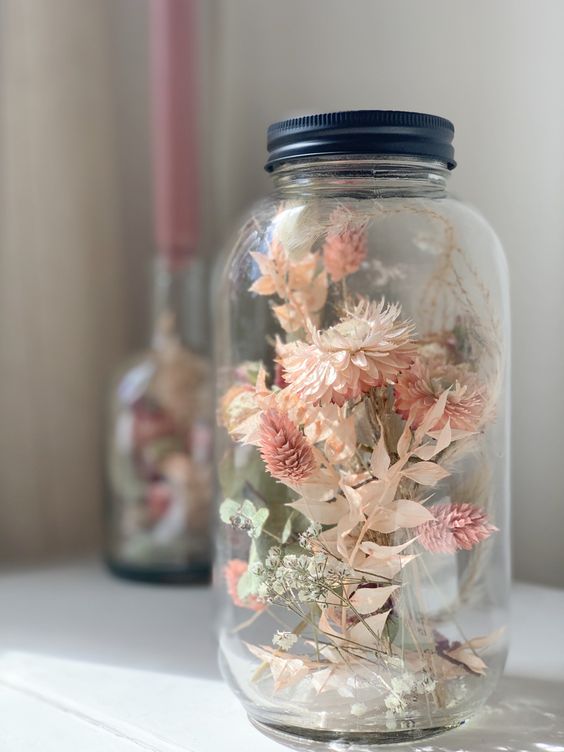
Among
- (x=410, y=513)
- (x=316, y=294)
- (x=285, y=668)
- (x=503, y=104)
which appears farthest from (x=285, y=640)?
(x=503, y=104)

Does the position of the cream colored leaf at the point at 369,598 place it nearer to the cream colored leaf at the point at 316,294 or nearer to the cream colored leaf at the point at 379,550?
the cream colored leaf at the point at 379,550

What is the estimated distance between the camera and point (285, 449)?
579mm

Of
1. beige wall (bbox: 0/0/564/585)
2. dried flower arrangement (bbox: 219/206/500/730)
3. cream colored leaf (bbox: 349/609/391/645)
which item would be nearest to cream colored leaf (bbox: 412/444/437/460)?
dried flower arrangement (bbox: 219/206/500/730)

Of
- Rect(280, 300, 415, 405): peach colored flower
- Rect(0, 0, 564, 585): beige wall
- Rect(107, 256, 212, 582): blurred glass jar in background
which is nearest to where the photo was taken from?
Rect(280, 300, 415, 405): peach colored flower

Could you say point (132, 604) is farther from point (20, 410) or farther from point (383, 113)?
point (383, 113)

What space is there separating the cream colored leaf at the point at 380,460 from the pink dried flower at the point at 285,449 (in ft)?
0.13

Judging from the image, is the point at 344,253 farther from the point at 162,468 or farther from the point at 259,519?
the point at 162,468

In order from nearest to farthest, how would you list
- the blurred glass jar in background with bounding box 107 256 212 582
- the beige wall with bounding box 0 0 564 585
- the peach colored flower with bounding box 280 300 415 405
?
the peach colored flower with bounding box 280 300 415 405 → the beige wall with bounding box 0 0 564 585 → the blurred glass jar in background with bounding box 107 256 212 582

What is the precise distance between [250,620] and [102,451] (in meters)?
0.59

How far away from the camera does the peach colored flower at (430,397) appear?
0.58 meters

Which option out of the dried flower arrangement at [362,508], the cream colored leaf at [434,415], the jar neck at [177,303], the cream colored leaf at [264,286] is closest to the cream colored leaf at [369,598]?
the dried flower arrangement at [362,508]

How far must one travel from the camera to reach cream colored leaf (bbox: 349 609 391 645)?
59 centimetres

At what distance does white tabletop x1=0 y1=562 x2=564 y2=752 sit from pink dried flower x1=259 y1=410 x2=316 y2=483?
18 cm

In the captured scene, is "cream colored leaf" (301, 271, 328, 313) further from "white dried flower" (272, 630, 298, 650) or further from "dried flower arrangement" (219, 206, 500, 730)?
"white dried flower" (272, 630, 298, 650)
